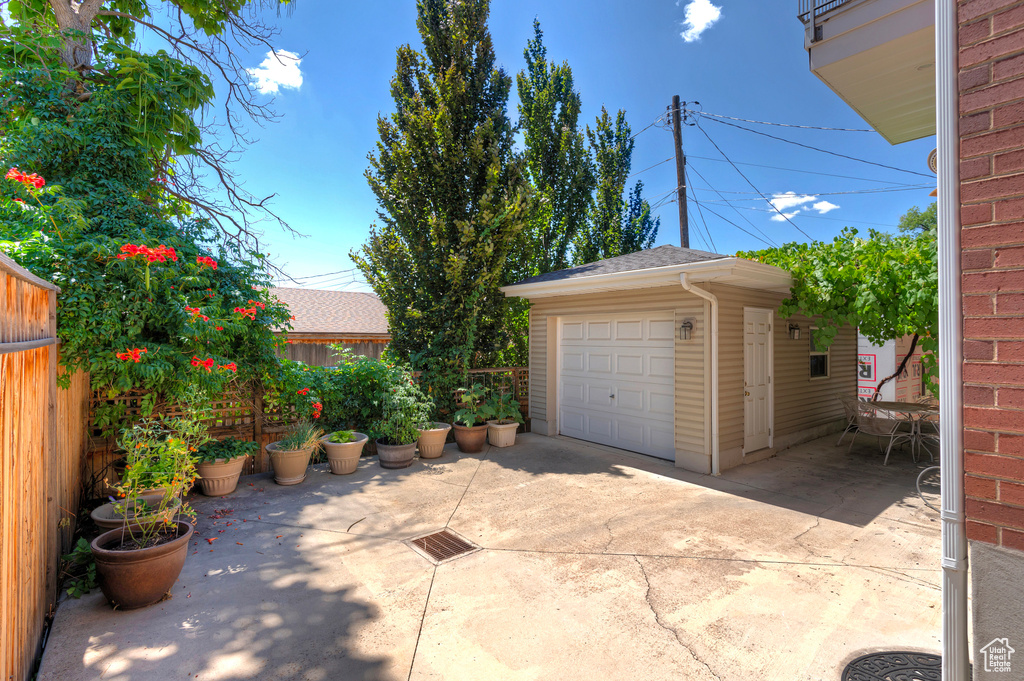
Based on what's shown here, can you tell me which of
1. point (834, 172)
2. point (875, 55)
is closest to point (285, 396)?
point (875, 55)

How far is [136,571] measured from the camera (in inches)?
110

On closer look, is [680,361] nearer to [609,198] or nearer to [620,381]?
[620,381]

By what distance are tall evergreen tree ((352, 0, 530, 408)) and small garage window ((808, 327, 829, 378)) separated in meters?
5.65

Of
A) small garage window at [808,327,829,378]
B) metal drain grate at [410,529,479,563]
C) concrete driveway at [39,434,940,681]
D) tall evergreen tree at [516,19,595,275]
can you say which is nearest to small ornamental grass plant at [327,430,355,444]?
concrete driveway at [39,434,940,681]

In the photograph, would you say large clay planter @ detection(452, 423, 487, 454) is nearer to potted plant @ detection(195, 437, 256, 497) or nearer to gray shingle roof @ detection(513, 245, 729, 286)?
gray shingle roof @ detection(513, 245, 729, 286)

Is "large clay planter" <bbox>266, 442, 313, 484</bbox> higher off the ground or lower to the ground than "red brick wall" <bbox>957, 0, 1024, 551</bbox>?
lower

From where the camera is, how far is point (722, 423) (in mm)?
5980

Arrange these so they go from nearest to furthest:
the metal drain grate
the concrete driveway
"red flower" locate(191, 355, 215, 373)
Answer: the concrete driveway, the metal drain grate, "red flower" locate(191, 355, 215, 373)

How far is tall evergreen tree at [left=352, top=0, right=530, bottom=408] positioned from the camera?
759 centimetres

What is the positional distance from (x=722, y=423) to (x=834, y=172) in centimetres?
1482

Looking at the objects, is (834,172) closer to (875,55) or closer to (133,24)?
(875,55)

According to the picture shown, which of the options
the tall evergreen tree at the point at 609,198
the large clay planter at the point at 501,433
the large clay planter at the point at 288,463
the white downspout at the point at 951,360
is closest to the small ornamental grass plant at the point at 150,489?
the large clay planter at the point at 288,463

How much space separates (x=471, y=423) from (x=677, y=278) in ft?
11.9

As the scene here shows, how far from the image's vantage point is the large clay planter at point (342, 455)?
19.2ft
